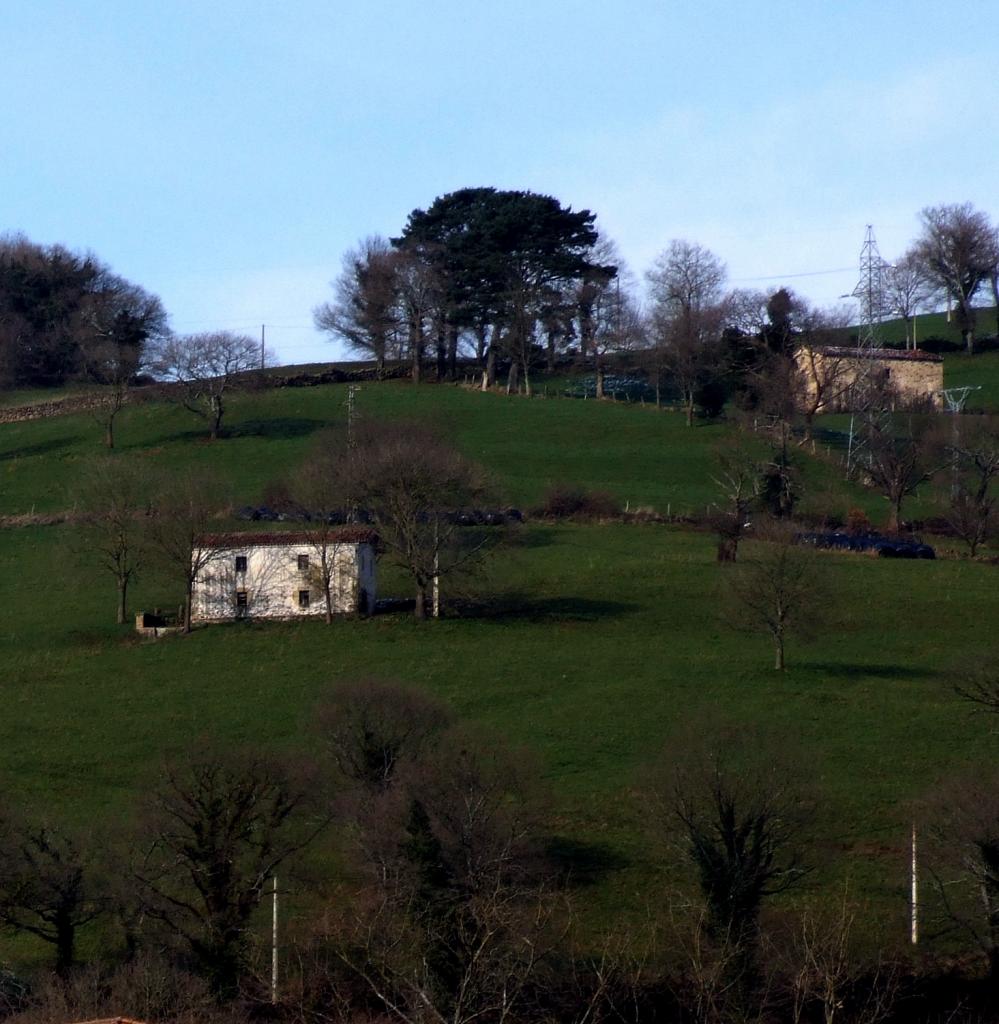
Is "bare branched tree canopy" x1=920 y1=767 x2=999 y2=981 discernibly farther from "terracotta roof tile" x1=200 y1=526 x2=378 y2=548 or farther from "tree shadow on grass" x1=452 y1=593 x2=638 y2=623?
"terracotta roof tile" x1=200 y1=526 x2=378 y2=548

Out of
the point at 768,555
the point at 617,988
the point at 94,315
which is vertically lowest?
the point at 617,988

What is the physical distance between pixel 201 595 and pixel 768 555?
17971 millimetres

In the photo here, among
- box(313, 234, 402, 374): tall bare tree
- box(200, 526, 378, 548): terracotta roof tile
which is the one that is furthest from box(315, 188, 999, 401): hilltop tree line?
box(200, 526, 378, 548): terracotta roof tile

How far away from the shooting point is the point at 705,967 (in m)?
21.6

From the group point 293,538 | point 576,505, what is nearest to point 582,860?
point 293,538

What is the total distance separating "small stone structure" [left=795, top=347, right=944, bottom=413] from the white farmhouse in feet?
125

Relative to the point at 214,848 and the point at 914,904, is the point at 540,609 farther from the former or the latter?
the point at 214,848

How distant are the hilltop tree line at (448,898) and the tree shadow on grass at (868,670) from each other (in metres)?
13.5

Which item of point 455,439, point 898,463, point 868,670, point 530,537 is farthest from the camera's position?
point 455,439

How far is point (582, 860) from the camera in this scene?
87.1 feet

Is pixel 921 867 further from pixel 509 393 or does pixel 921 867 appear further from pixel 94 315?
pixel 94 315

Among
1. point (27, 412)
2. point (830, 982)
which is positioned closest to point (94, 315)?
point (27, 412)

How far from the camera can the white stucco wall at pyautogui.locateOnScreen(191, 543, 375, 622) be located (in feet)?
152

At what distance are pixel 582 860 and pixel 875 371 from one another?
200ft
